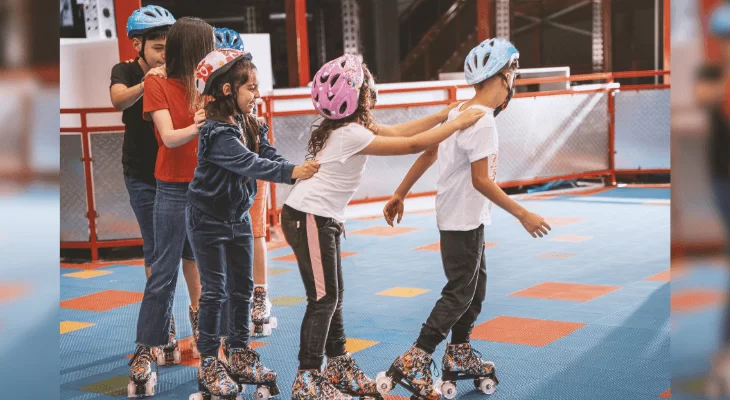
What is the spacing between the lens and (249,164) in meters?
3.03

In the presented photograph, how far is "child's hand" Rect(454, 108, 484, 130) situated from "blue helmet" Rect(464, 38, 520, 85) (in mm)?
199

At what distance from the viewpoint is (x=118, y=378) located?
3854 mm

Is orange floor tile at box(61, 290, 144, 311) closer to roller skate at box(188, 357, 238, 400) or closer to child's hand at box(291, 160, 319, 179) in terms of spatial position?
roller skate at box(188, 357, 238, 400)

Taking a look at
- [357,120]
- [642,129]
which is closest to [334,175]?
[357,120]

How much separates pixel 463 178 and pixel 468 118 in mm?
276

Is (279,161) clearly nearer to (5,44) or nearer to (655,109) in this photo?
(5,44)

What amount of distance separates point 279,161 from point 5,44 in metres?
2.56

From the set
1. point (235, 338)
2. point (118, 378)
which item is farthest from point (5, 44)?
point (118, 378)

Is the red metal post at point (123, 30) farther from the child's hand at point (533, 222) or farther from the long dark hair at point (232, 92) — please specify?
the child's hand at point (533, 222)

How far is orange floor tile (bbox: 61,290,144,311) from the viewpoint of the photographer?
5.41 m

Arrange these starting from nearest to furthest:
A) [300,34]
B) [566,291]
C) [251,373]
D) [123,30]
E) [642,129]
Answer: [251,373], [566,291], [123,30], [300,34], [642,129]

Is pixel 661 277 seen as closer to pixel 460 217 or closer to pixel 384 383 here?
pixel 460 217

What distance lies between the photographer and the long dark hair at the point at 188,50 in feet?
11.1

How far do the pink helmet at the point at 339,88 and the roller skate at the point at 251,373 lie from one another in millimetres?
1138
